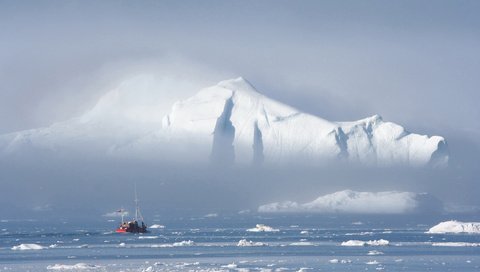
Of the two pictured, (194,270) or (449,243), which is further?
(449,243)

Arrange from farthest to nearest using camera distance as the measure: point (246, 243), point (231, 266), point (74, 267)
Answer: point (246, 243) → point (74, 267) → point (231, 266)

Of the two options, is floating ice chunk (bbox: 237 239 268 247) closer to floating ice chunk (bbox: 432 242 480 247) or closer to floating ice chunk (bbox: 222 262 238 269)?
floating ice chunk (bbox: 432 242 480 247)

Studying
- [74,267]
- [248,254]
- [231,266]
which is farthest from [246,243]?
[74,267]

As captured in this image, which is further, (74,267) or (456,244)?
(456,244)

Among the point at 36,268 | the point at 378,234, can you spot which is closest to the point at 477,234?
the point at 378,234

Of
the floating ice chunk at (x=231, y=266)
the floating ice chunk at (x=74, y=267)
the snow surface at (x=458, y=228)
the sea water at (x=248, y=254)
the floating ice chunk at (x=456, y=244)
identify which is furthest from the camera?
the snow surface at (x=458, y=228)

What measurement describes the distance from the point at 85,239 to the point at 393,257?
5298 centimetres

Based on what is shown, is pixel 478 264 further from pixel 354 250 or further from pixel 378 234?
pixel 378 234

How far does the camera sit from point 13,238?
147m

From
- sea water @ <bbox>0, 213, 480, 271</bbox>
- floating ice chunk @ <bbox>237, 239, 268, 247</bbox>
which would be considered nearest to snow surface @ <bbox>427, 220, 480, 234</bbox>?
sea water @ <bbox>0, 213, 480, 271</bbox>

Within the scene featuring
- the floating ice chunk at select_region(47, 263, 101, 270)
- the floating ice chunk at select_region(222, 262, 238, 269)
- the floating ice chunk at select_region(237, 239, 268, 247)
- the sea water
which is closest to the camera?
the floating ice chunk at select_region(222, 262, 238, 269)

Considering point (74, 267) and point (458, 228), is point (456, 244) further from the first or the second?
point (74, 267)

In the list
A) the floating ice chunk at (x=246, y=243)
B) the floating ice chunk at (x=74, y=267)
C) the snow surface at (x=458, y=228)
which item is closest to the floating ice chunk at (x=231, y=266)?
the floating ice chunk at (x=74, y=267)

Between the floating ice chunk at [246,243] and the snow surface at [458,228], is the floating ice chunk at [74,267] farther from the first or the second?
the snow surface at [458,228]
